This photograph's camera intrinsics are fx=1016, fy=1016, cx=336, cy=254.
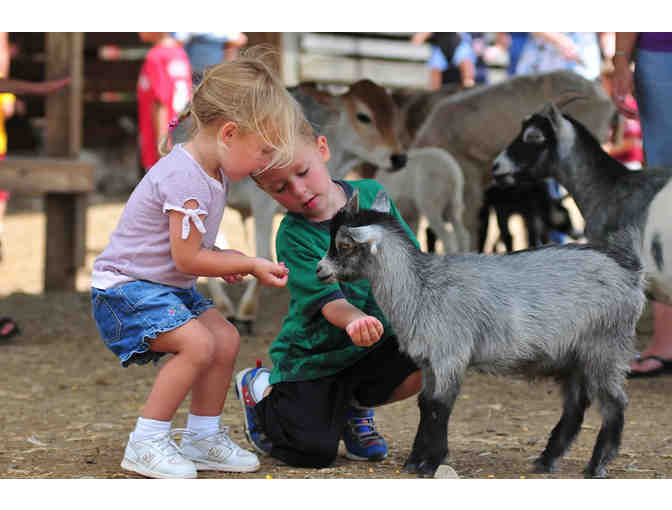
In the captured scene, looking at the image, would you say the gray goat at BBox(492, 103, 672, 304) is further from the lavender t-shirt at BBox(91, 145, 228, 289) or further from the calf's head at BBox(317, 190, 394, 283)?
the lavender t-shirt at BBox(91, 145, 228, 289)

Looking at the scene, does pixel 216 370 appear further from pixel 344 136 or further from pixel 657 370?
pixel 344 136

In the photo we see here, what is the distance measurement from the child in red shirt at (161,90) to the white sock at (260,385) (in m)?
3.80

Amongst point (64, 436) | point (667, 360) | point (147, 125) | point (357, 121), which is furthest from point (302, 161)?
point (147, 125)

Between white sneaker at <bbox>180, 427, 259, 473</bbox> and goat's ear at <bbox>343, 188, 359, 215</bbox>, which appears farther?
white sneaker at <bbox>180, 427, 259, 473</bbox>

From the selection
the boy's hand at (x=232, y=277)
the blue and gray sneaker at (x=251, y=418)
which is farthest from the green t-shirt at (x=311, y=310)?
the boy's hand at (x=232, y=277)

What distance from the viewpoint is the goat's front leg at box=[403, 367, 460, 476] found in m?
3.07

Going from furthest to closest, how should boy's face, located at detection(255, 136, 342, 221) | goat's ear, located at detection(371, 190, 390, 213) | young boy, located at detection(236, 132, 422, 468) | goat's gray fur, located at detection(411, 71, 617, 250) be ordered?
goat's gray fur, located at detection(411, 71, 617, 250)
young boy, located at detection(236, 132, 422, 468)
boy's face, located at detection(255, 136, 342, 221)
goat's ear, located at detection(371, 190, 390, 213)

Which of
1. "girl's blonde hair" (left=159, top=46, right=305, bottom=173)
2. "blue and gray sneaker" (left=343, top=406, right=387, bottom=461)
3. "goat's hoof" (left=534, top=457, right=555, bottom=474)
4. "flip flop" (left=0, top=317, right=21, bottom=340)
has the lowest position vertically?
"flip flop" (left=0, top=317, right=21, bottom=340)

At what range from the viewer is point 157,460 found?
10.4ft

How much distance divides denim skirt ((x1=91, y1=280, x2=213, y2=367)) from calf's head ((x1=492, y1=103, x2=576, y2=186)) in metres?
2.55

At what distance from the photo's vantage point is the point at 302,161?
10.9 ft

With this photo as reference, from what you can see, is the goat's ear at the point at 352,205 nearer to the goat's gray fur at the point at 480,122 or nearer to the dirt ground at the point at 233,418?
the dirt ground at the point at 233,418

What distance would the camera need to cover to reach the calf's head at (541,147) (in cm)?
516

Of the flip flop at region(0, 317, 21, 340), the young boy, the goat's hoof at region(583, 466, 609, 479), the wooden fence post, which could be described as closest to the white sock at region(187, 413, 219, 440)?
the young boy
